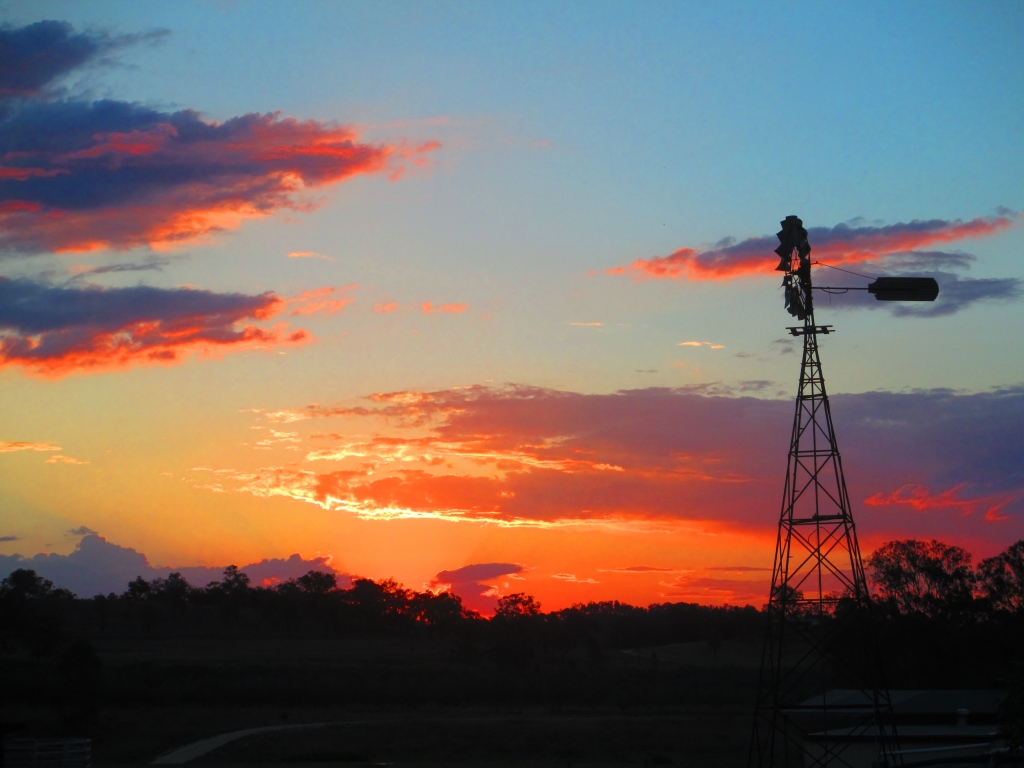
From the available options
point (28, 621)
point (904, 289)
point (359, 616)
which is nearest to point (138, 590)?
point (359, 616)

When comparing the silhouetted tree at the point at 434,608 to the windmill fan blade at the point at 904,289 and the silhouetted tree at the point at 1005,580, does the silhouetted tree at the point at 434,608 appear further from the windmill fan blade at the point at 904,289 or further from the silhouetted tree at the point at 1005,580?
the windmill fan blade at the point at 904,289

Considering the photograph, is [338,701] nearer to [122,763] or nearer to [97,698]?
[97,698]

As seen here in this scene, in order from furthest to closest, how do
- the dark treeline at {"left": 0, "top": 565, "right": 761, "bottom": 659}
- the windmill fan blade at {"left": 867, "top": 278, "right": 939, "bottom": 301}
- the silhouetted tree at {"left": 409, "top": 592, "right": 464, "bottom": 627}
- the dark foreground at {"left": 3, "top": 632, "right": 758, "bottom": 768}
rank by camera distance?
1. the silhouetted tree at {"left": 409, "top": 592, "right": 464, "bottom": 627}
2. the dark treeline at {"left": 0, "top": 565, "right": 761, "bottom": 659}
3. the dark foreground at {"left": 3, "top": 632, "right": 758, "bottom": 768}
4. the windmill fan blade at {"left": 867, "top": 278, "right": 939, "bottom": 301}

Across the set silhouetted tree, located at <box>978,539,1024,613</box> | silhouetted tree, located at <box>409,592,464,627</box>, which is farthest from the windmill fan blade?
silhouetted tree, located at <box>409,592,464,627</box>

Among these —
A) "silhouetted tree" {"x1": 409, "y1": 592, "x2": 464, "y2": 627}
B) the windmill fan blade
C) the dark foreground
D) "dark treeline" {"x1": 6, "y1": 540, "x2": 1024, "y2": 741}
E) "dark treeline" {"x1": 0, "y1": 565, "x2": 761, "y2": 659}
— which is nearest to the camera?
the windmill fan blade

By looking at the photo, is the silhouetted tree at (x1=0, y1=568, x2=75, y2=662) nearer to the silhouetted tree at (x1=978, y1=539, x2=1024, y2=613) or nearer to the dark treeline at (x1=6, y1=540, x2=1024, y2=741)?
the dark treeline at (x1=6, y1=540, x2=1024, y2=741)

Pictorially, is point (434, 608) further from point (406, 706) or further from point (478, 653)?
point (406, 706)

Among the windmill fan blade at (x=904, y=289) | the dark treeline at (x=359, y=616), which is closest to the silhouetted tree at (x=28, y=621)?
the dark treeline at (x=359, y=616)

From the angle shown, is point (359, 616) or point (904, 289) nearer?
point (904, 289)

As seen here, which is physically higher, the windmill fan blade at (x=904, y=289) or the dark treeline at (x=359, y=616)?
the windmill fan blade at (x=904, y=289)

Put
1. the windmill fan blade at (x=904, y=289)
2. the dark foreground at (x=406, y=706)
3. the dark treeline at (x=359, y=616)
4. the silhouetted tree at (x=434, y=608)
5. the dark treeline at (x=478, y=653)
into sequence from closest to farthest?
the windmill fan blade at (x=904, y=289) < the dark foreground at (x=406, y=706) < the dark treeline at (x=478, y=653) < the dark treeline at (x=359, y=616) < the silhouetted tree at (x=434, y=608)

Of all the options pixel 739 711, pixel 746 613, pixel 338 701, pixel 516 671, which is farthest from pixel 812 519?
pixel 746 613

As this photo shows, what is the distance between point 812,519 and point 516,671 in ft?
226

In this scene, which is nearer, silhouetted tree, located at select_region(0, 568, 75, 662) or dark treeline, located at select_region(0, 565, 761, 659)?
silhouetted tree, located at select_region(0, 568, 75, 662)
